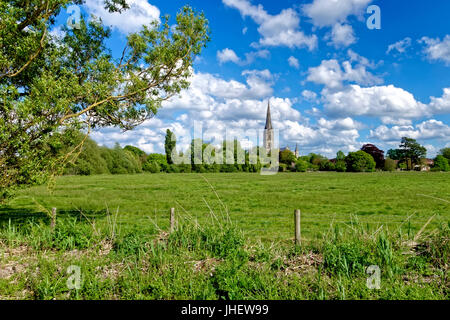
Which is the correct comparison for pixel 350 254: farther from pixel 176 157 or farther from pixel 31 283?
pixel 176 157

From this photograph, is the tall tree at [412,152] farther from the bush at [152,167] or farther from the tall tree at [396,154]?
the bush at [152,167]

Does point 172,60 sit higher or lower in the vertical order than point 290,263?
higher

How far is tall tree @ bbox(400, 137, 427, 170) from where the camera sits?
104750 mm

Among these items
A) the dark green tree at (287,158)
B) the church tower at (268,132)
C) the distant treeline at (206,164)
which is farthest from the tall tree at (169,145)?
the church tower at (268,132)

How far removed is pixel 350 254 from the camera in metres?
5.77

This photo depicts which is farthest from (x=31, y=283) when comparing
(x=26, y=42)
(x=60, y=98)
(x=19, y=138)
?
(x=26, y=42)

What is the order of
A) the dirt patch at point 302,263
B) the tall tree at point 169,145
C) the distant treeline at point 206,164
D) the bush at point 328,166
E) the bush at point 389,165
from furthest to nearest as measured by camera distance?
the bush at point 389,165 < the bush at point 328,166 < the tall tree at point 169,145 < the distant treeline at point 206,164 < the dirt patch at point 302,263

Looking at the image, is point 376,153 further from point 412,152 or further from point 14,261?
point 14,261

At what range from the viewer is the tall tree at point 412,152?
105 meters

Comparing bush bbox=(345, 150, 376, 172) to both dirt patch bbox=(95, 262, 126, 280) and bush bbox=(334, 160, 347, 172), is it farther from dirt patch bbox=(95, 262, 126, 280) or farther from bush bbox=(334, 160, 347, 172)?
dirt patch bbox=(95, 262, 126, 280)

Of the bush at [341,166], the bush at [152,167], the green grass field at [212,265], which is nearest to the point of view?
the green grass field at [212,265]

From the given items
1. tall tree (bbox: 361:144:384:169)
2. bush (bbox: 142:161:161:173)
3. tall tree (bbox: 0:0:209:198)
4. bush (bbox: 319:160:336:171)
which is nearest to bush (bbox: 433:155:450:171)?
tall tree (bbox: 361:144:384:169)

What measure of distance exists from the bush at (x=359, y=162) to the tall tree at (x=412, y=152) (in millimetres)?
22291

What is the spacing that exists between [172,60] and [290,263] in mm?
6857
